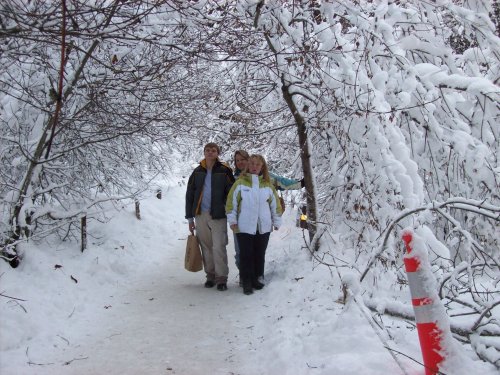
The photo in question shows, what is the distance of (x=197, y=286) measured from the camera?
23.1 feet

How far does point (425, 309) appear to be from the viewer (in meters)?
2.80

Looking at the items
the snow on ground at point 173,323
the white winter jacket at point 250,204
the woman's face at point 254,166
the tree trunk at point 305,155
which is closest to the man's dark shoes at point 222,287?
the snow on ground at point 173,323

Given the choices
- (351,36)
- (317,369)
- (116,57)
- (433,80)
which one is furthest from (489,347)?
(116,57)

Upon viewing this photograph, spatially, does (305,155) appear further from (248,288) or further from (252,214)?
(248,288)

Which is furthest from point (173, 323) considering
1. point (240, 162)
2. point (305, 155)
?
point (305, 155)

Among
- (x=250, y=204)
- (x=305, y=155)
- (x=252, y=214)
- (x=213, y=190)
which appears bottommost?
(x=252, y=214)

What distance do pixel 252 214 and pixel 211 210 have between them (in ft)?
2.26

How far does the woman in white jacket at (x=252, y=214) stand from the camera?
6.52 metres

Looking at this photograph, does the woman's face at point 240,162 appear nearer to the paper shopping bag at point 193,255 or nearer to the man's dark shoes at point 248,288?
the paper shopping bag at point 193,255

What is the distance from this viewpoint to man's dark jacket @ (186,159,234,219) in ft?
22.5

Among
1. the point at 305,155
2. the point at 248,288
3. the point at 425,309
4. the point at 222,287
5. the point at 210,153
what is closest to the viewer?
the point at 425,309

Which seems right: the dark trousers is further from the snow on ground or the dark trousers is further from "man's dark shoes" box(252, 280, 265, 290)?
the snow on ground

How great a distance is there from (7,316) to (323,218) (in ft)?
13.4

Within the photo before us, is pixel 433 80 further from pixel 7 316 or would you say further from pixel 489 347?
pixel 7 316
